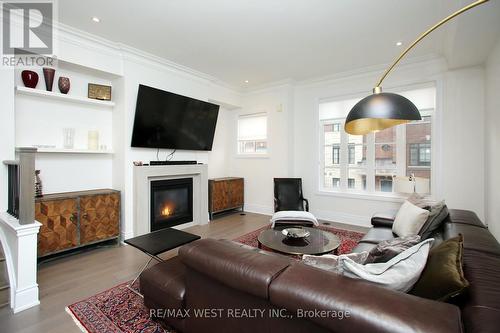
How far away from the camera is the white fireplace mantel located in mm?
3783

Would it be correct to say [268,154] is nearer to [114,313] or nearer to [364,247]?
[364,247]

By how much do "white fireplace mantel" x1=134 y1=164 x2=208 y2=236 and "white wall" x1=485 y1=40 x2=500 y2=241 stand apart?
429 centimetres

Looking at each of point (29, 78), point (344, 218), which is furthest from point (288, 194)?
point (29, 78)

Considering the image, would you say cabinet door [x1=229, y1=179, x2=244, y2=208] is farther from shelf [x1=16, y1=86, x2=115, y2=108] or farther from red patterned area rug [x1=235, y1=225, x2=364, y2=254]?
shelf [x1=16, y1=86, x2=115, y2=108]

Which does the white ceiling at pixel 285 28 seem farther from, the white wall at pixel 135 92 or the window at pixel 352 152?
the window at pixel 352 152

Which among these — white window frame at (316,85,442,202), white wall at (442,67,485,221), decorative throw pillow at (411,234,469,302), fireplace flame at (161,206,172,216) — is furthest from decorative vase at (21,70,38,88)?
white wall at (442,67,485,221)

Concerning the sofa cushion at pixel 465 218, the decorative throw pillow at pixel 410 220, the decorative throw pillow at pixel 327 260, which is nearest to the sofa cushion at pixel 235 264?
the decorative throw pillow at pixel 327 260

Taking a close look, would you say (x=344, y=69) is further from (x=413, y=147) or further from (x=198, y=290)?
(x=198, y=290)

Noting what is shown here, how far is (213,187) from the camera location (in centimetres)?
511

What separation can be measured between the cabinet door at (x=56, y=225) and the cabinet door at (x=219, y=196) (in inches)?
96.8

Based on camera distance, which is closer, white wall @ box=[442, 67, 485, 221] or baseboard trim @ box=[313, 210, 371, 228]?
white wall @ box=[442, 67, 485, 221]

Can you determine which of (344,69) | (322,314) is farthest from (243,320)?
(344,69)

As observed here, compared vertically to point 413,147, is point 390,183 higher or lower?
lower

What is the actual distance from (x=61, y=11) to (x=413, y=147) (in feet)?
17.4
